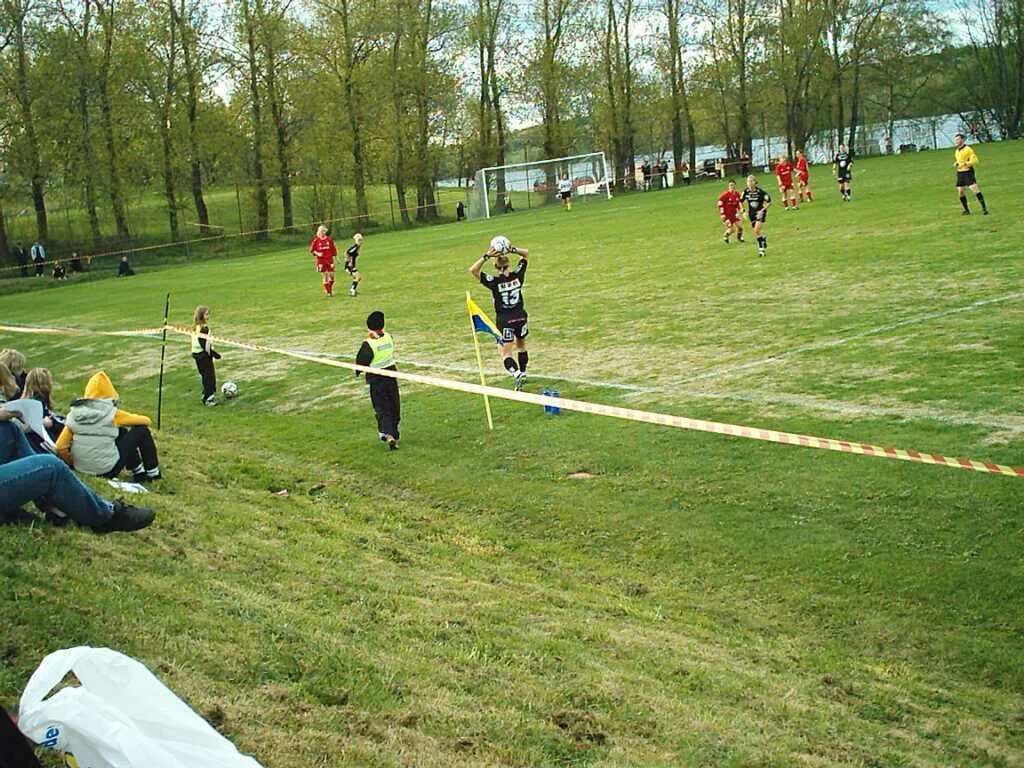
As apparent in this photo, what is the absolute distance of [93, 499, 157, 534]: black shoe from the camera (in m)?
8.01

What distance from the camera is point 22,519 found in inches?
302

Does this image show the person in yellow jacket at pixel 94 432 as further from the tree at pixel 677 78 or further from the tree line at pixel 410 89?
the tree at pixel 677 78

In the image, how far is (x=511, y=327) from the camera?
15.0 meters

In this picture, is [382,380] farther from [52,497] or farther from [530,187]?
[530,187]

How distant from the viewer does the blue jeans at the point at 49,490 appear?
7.40 meters

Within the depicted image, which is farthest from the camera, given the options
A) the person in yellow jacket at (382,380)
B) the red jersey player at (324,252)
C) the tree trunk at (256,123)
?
the tree trunk at (256,123)

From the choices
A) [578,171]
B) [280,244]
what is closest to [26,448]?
[280,244]

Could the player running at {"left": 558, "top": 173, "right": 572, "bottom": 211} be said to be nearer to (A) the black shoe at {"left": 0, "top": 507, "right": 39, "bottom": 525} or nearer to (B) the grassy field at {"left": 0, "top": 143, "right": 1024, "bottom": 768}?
(B) the grassy field at {"left": 0, "top": 143, "right": 1024, "bottom": 768}

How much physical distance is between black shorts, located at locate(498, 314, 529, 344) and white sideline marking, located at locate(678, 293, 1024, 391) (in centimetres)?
221

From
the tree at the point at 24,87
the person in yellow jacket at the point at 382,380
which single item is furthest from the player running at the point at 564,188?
the person in yellow jacket at the point at 382,380

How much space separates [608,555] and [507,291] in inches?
234

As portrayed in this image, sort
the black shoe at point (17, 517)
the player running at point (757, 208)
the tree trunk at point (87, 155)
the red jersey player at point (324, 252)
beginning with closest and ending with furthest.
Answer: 1. the black shoe at point (17, 517)
2. the player running at point (757, 208)
3. the red jersey player at point (324, 252)
4. the tree trunk at point (87, 155)

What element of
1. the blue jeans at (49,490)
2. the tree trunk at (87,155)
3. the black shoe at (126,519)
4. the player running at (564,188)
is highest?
the tree trunk at (87,155)

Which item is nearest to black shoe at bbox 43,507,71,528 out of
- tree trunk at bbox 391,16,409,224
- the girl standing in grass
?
the girl standing in grass
